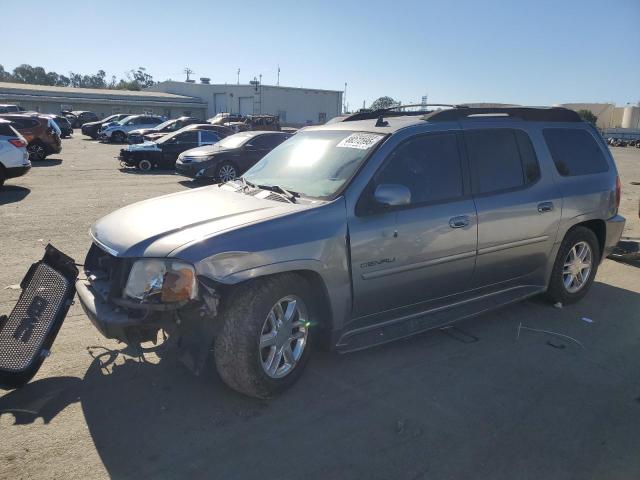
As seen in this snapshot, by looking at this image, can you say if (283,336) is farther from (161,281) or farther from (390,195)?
(390,195)

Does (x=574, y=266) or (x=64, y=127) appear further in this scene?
(x=64, y=127)

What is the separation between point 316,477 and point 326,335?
1.15m

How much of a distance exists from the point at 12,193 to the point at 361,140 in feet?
34.3

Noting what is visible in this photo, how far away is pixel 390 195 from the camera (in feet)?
12.5

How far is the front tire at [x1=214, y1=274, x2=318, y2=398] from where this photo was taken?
331 centimetres

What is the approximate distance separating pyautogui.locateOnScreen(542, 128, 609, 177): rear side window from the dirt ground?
1.60 m

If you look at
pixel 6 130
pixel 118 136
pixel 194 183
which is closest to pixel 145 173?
pixel 194 183

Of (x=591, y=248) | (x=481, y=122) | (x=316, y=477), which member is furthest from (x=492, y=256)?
(x=316, y=477)

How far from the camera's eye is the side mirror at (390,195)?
3813 mm

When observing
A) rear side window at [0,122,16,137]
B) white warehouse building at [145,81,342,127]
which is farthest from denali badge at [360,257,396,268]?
white warehouse building at [145,81,342,127]

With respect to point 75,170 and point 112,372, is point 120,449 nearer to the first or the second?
point 112,372

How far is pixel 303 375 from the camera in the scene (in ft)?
12.8

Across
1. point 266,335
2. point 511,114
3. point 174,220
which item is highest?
point 511,114

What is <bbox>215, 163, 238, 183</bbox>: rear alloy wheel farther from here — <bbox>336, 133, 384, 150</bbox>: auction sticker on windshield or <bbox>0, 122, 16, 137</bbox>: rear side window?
<bbox>336, 133, 384, 150</bbox>: auction sticker on windshield
